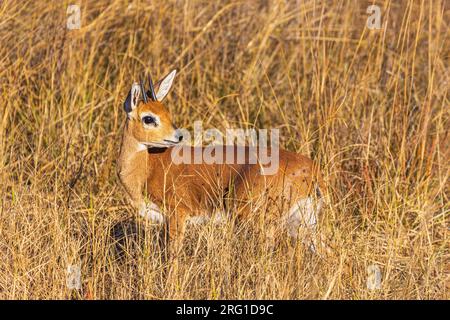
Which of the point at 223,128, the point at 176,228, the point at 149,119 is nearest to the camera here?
the point at 176,228

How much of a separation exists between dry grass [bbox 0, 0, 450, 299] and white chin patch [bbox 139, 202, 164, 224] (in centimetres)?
12

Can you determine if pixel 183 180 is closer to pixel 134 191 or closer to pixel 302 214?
pixel 134 191

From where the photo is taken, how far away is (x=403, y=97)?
602 centimetres

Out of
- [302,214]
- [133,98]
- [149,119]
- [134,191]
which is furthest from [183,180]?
[302,214]

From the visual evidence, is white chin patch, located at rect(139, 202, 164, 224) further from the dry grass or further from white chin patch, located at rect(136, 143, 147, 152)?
white chin patch, located at rect(136, 143, 147, 152)

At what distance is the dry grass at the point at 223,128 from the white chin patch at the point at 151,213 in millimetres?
120

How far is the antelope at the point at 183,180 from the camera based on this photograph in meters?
4.86

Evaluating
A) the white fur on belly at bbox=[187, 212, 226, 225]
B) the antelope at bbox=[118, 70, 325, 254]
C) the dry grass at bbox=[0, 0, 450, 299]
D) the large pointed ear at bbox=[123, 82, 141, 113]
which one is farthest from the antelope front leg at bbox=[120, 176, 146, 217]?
the large pointed ear at bbox=[123, 82, 141, 113]

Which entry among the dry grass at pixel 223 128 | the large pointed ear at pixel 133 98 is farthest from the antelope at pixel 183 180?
the dry grass at pixel 223 128

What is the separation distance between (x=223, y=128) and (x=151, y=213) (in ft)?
4.61

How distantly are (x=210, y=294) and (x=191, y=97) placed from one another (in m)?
2.69

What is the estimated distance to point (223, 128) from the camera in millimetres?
6312

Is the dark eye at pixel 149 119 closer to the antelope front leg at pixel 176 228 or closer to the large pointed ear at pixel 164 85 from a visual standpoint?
the large pointed ear at pixel 164 85

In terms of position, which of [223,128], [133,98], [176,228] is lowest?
[176,228]
